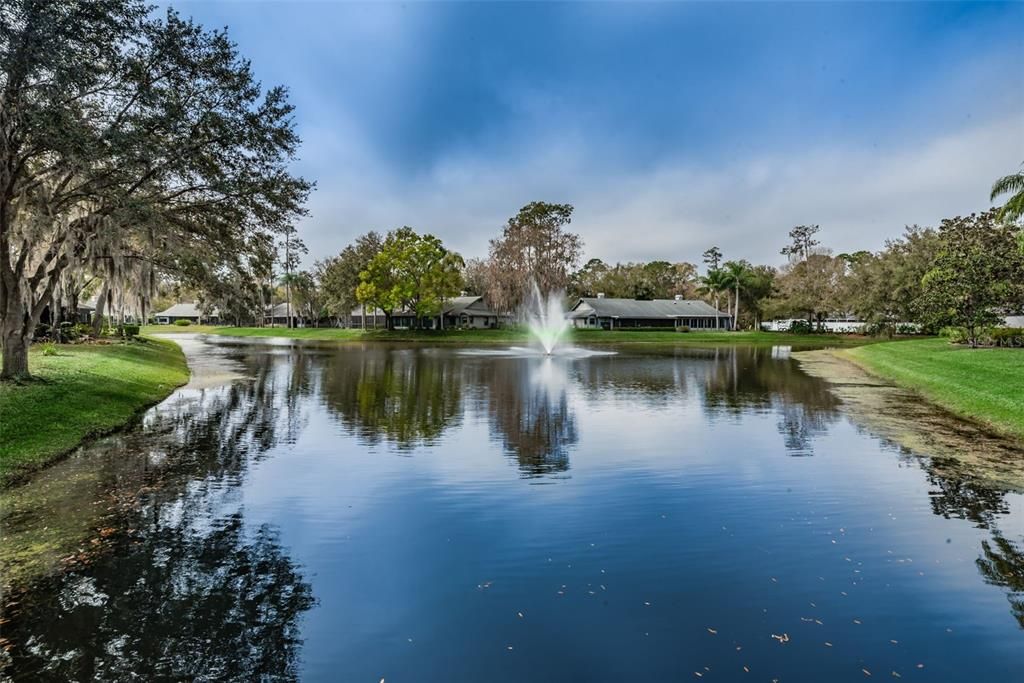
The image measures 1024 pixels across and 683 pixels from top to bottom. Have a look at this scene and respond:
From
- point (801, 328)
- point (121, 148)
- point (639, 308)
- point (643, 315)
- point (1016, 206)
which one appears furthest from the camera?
point (639, 308)

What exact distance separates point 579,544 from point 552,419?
908 cm

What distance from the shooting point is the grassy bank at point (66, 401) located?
37.6 ft

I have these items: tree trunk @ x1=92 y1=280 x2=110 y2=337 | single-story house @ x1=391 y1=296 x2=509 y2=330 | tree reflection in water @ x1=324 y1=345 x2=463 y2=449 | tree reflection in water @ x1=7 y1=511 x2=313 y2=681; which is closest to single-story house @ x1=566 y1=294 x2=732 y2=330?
single-story house @ x1=391 y1=296 x2=509 y2=330

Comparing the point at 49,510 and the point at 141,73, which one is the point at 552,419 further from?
the point at 141,73

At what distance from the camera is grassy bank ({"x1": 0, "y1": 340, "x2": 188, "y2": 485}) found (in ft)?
37.6

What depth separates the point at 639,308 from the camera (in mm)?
85750

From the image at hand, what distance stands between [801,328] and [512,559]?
81.8 meters

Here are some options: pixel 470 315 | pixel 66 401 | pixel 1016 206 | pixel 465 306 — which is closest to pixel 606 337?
pixel 470 315

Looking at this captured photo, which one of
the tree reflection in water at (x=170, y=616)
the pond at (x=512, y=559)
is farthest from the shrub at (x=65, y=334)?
the tree reflection in water at (x=170, y=616)

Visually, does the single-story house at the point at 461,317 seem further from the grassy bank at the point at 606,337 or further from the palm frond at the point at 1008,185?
the palm frond at the point at 1008,185

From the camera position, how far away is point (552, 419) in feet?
55.0

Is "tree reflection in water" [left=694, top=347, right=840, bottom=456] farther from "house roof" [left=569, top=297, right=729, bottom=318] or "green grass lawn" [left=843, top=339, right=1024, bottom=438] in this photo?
"house roof" [left=569, top=297, right=729, bottom=318]

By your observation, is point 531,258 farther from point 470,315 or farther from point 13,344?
point 13,344

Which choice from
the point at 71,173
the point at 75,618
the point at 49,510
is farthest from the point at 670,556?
the point at 71,173
